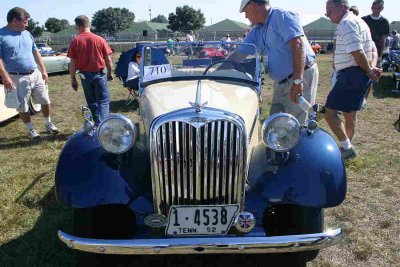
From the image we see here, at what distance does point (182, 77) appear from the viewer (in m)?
3.61

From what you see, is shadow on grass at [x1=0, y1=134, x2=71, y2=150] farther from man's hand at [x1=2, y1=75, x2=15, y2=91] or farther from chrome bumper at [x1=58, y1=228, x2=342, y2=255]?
chrome bumper at [x1=58, y1=228, x2=342, y2=255]

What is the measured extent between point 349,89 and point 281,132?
2454 millimetres

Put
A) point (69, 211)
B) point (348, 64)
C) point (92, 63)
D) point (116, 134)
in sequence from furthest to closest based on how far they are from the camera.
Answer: point (92, 63) < point (348, 64) < point (69, 211) < point (116, 134)

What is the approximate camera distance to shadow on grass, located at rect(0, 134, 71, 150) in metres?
6.23

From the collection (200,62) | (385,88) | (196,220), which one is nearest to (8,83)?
(200,62)

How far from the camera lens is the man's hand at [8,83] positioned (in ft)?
18.6

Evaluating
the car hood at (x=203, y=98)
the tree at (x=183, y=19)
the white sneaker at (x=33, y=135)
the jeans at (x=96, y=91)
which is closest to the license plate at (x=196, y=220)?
the car hood at (x=203, y=98)

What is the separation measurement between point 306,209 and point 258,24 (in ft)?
7.28

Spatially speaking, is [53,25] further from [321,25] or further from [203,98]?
[203,98]

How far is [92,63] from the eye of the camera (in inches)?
245

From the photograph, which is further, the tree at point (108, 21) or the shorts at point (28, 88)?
the tree at point (108, 21)

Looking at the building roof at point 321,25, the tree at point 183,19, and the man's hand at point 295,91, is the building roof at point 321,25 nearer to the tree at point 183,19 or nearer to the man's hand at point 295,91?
the tree at point 183,19

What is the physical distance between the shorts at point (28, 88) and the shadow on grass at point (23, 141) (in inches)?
19.2

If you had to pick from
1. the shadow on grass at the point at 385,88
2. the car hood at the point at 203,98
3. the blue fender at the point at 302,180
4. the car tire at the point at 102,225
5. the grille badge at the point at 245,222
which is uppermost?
the car hood at the point at 203,98
